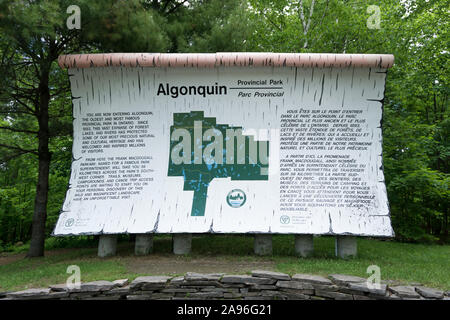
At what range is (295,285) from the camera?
4.74 m

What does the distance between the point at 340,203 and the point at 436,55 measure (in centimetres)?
1050

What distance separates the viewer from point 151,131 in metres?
6.64

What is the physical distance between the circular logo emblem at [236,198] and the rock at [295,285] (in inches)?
72.8

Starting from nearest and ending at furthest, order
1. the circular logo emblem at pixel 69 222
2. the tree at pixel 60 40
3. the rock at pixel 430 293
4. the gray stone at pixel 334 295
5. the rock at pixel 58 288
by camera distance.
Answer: the rock at pixel 430 293 < the gray stone at pixel 334 295 < the rock at pixel 58 288 < the tree at pixel 60 40 < the circular logo emblem at pixel 69 222

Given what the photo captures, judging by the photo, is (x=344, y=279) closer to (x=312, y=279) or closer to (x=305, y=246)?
(x=312, y=279)

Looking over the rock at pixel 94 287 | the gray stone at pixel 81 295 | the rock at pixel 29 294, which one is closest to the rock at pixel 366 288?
the rock at pixel 94 287

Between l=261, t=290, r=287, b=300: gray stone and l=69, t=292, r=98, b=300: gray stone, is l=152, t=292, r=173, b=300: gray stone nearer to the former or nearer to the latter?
l=69, t=292, r=98, b=300: gray stone

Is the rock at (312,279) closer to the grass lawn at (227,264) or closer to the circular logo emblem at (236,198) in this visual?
the grass lawn at (227,264)

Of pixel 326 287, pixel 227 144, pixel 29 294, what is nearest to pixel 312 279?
pixel 326 287

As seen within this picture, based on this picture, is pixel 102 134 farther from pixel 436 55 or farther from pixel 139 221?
pixel 436 55

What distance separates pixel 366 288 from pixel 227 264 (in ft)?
7.41

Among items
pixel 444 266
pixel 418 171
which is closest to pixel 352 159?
pixel 444 266

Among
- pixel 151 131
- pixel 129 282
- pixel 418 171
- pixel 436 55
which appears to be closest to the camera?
pixel 129 282

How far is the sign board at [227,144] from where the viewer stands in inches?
246
